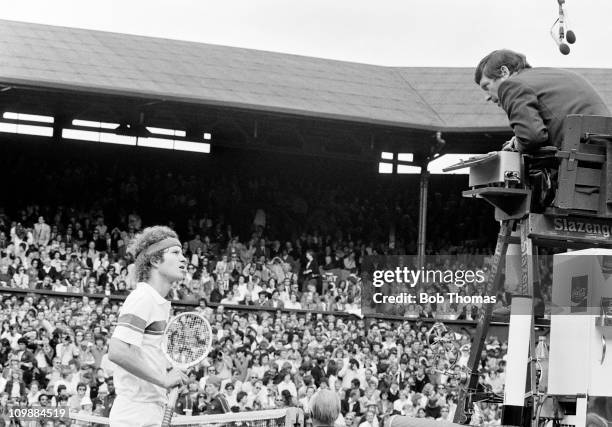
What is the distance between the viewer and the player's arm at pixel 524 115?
15.5 feet

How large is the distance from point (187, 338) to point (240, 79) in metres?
18.1

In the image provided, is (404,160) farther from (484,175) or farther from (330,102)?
(484,175)

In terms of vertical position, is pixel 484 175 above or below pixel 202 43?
below

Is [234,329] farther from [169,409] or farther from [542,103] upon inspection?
[542,103]

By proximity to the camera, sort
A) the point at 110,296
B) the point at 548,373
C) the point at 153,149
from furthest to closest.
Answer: the point at 153,149
the point at 110,296
the point at 548,373

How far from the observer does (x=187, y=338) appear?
18.3 feet

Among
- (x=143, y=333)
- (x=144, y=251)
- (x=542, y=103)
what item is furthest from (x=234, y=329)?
(x=542, y=103)

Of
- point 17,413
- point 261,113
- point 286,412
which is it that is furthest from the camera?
point 261,113

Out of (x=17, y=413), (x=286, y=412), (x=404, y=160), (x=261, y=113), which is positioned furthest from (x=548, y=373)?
(x=404, y=160)

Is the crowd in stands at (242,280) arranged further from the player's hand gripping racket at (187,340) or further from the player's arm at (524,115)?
the player's arm at (524,115)

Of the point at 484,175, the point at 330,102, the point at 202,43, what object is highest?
the point at 202,43

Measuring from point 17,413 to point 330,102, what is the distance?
532 inches

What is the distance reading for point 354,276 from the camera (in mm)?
22484

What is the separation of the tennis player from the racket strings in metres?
0.40
